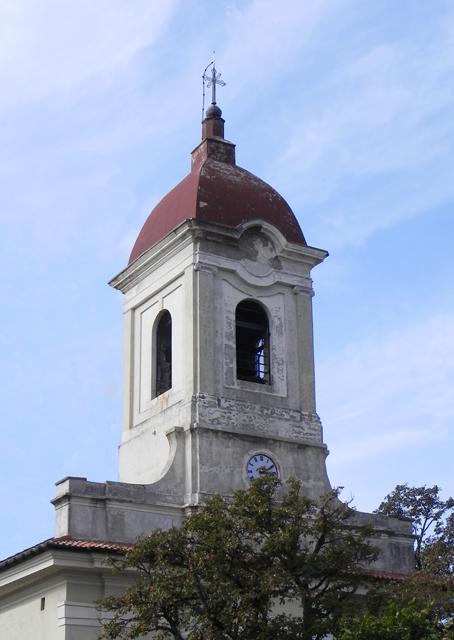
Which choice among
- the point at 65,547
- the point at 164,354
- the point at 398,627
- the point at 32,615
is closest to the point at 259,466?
the point at 164,354

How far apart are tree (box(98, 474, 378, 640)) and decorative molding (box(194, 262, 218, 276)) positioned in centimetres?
804

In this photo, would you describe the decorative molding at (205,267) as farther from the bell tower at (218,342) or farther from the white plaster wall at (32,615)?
the white plaster wall at (32,615)

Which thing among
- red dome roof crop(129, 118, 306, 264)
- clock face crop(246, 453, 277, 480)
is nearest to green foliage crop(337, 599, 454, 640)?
clock face crop(246, 453, 277, 480)

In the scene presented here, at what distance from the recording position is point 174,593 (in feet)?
59.2

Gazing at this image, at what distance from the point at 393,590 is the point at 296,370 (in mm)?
8387

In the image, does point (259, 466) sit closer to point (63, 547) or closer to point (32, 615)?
point (63, 547)

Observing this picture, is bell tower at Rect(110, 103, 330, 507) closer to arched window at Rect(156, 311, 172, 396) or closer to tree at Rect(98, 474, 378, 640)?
arched window at Rect(156, 311, 172, 396)

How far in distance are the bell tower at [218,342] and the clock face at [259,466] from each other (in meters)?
0.03

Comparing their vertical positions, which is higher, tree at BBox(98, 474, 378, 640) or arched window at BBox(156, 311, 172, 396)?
arched window at BBox(156, 311, 172, 396)

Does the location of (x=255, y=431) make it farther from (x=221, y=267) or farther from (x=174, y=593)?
(x=174, y=593)

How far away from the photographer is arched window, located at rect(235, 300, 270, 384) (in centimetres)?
2681

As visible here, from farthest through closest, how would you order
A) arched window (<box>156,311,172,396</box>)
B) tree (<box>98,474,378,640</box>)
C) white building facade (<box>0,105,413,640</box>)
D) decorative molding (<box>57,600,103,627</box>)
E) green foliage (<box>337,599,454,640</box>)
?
arched window (<box>156,311,172,396</box>) < white building facade (<box>0,105,413,640</box>) < decorative molding (<box>57,600,103,627</box>) < tree (<box>98,474,378,640</box>) < green foliage (<box>337,599,454,640</box>)

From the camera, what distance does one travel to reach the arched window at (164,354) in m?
26.9

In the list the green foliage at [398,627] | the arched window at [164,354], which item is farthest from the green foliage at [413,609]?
the arched window at [164,354]
